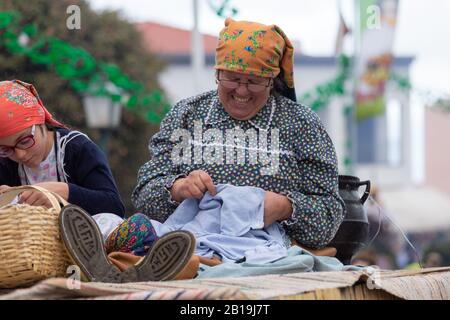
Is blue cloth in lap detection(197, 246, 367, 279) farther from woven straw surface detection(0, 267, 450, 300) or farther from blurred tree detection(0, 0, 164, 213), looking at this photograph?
blurred tree detection(0, 0, 164, 213)

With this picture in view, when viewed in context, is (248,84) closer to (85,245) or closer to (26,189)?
(26,189)

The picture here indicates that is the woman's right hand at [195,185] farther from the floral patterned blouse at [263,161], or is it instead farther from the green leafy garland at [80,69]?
the green leafy garland at [80,69]

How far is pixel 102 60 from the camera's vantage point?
2195cm

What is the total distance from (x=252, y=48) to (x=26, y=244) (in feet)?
4.68

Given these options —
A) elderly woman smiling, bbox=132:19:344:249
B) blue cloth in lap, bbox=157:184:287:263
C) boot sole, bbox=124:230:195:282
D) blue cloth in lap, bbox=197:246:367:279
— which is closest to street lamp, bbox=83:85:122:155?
elderly woman smiling, bbox=132:19:344:249

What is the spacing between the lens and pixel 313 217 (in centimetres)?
500

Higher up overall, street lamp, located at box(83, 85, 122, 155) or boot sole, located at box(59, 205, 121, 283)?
boot sole, located at box(59, 205, 121, 283)

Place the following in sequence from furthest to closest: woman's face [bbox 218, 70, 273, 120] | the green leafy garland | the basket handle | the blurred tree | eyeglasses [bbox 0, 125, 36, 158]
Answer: the blurred tree, the green leafy garland, woman's face [bbox 218, 70, 273, 120], eyeglasses [bbox 0, 125, 36, 158], the basket handle

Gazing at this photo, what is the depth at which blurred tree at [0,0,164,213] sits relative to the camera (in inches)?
731

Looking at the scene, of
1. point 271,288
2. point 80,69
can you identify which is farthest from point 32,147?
point 80,69

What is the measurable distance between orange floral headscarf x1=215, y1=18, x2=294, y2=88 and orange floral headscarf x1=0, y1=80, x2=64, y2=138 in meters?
0.80

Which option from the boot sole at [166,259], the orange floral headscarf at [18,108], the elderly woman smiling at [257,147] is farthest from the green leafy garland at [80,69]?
the boot sole at [166,259]

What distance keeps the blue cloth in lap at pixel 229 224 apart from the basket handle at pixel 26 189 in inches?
21.2

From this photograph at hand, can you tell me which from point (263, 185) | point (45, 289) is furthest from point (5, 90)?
point (45, 289)
